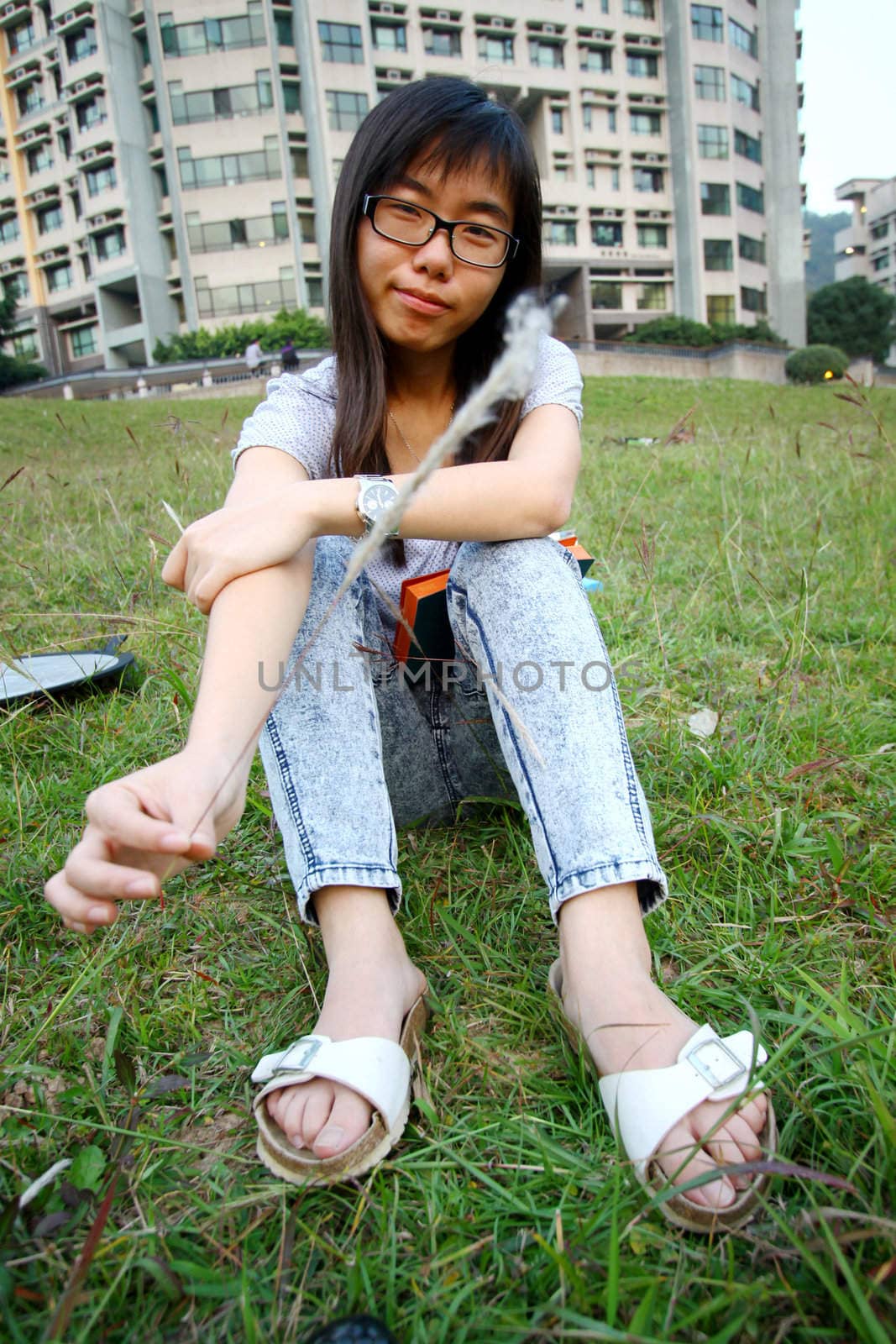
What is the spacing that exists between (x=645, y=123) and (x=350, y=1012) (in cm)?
3298

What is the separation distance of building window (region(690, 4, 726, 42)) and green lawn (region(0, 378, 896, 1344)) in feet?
106

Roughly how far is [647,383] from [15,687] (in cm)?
1237

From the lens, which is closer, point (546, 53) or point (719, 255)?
point (546, 53)

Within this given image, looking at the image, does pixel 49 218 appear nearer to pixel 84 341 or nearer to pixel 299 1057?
pixel 84 341

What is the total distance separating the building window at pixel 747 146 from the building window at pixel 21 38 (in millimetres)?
23929

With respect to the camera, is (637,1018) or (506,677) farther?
(506,677)

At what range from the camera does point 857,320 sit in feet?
104

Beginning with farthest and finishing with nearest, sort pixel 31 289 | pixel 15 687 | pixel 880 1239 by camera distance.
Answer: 1. pixel 31 289
2. pixel 15 687
3. pixel 880 1239

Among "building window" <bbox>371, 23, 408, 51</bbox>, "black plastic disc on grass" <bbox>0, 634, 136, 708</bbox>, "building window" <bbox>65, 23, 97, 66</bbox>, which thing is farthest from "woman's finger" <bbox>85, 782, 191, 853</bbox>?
"building window" <bbox>65, 23, 97, 66</bbox>

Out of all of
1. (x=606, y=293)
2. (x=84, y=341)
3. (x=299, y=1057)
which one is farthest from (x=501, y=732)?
(x=84, y=341)

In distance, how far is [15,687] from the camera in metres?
1.66

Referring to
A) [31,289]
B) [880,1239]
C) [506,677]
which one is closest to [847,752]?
[506,677]

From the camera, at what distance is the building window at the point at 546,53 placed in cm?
2583

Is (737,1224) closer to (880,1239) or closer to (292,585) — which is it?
(880,1239)
